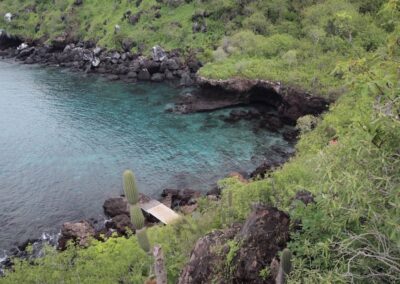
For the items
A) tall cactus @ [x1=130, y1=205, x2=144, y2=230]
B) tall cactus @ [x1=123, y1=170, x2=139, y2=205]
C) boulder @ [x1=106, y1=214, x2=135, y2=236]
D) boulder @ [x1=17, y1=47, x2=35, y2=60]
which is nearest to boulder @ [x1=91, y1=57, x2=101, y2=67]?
boulder @ [x1=17, y1=47, x2=35, y2=60]

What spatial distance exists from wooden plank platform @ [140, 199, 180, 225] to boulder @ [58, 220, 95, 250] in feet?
15.1

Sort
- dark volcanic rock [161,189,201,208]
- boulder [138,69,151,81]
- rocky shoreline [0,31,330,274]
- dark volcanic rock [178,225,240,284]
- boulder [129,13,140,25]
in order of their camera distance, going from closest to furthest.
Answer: dark volcanic rock [178,225,240,284], rocky shoreline [0,31,330,274], dark volcanic rock [161,189,201,208], boulder [138,69,151,81], boulder [129,13,140,25]

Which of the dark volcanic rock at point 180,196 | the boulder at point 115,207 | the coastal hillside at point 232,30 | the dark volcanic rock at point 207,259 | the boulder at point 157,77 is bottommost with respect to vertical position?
the boulder at point 157,77

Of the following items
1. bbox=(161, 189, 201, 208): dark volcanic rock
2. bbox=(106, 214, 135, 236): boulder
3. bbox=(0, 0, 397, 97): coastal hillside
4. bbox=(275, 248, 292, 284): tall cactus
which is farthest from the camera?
bbox=(0, 0, 397, 97): coastal hillside

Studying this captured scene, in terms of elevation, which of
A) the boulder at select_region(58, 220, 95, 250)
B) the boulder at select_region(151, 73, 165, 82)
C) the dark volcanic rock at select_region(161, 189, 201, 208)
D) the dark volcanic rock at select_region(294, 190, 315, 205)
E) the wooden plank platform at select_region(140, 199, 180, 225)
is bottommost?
the boulder at select_region(151, 73, 165, 82)

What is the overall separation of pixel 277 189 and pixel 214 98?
37372mm

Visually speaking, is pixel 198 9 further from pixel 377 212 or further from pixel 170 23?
pixel 377 212

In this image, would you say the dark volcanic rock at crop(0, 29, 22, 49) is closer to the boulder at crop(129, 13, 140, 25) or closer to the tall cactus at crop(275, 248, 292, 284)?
the boulder at crop(129, 13, 140, 25)

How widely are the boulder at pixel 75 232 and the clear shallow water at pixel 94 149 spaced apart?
2.21 m

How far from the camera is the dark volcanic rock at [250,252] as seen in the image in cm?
1282

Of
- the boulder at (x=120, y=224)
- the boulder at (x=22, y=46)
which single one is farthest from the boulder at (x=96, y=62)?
the boulder at (x=120, y=224)

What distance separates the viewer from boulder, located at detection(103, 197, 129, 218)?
1288 inches

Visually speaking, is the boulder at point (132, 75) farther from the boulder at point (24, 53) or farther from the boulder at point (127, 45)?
the boulder at point (24, 53)

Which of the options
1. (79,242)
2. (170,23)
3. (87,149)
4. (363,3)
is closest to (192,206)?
(79,242)
